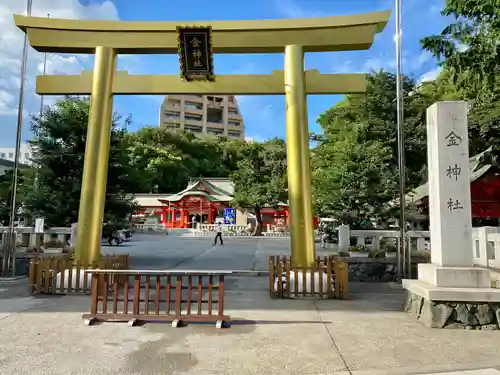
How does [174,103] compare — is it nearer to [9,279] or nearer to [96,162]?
[9,279]

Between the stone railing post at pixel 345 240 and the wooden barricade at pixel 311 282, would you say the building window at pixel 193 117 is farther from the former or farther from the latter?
the wooden barricade at pixel 311 282

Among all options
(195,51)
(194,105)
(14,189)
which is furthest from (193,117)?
(195,51)

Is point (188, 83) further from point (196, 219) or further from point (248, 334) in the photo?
point (196, 219)

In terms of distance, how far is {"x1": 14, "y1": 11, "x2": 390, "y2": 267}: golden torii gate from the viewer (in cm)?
895

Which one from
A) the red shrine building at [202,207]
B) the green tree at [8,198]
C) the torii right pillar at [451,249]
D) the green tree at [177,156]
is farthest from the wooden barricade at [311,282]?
the green tree at [177,156]

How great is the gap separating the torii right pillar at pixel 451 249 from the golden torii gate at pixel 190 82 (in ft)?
9.34

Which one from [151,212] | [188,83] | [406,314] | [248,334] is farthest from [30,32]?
[151,212]

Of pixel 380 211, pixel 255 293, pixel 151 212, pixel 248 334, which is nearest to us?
pixel 248 334

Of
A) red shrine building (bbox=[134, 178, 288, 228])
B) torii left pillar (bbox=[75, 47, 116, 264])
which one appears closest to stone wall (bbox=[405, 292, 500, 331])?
torii left pillar (bbox=[75, 47, 116, 264])

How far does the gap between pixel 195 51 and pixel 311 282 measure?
5.75 metres

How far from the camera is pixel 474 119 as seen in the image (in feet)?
51.1

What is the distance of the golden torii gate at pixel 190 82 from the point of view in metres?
8.95

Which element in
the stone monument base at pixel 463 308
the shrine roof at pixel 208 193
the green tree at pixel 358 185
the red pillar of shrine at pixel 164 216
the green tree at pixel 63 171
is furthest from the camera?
the red pillar of shrine at pixel 164 216

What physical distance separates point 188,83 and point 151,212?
1736 inches
